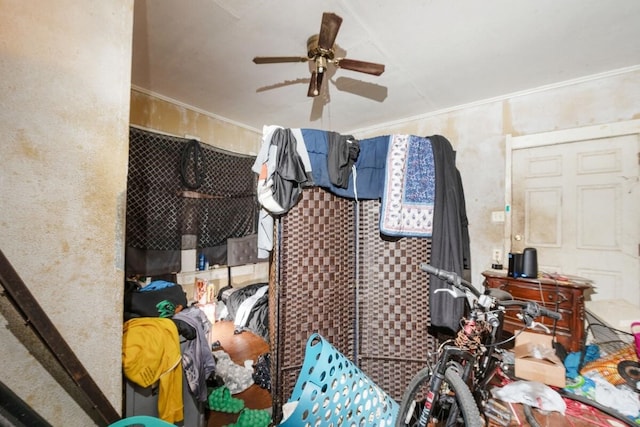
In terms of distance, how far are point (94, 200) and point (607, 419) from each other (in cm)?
281

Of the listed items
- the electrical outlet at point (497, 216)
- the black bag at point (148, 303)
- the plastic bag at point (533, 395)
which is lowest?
the plastic bag at point (533, 395)

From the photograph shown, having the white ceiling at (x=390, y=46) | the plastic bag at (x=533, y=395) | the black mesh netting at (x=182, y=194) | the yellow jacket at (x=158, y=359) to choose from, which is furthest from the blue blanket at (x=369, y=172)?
the black mesh netting at (x=182, y=194)

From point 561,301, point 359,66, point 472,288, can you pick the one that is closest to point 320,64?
point 359,66

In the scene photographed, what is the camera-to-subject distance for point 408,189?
179 centimetres

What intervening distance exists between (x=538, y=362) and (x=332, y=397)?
4.83ft

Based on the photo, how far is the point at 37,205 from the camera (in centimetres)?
84

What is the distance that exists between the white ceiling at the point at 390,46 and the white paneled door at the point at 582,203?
0.66 meters

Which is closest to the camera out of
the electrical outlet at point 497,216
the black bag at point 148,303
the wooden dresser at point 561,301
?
the black bag at point 148,303

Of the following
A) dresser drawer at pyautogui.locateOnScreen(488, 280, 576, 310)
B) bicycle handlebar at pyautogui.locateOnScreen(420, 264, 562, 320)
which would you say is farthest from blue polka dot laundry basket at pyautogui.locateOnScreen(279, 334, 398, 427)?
dresser drawer at pyautogui.locateOnScreen(488, 280, 576, 310)

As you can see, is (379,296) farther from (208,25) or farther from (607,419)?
(208,25)

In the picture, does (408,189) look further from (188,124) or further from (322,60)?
(188,124)

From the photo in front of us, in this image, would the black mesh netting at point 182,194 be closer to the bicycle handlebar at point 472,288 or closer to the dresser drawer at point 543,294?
the bicycle handlebar at point 472,288

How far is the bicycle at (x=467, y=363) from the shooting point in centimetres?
126

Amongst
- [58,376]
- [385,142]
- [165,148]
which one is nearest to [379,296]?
[385,142]
